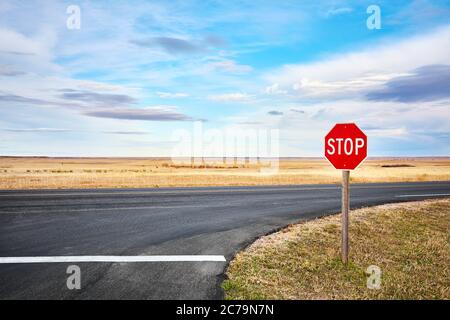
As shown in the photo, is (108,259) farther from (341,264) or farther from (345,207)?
(345,207)

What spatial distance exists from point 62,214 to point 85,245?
186 inches

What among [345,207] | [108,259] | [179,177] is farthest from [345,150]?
[179,177]

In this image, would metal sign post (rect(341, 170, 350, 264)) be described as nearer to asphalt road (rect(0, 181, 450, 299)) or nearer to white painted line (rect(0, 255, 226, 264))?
asphalt road (rect(0, 181, 450, 299))

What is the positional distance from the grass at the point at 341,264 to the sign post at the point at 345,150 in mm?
811

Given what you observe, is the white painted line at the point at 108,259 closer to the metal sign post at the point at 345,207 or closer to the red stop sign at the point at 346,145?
the metal sign post at the point at 345,207

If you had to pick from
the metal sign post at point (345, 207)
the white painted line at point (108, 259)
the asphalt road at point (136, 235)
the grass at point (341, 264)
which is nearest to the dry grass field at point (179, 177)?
the asphalt road at point (136, 235)

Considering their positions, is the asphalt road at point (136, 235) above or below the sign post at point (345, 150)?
below

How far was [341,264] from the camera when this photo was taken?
6.71 meters

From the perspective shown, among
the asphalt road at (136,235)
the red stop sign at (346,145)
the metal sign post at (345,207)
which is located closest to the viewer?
the asphalt road at (136,235)

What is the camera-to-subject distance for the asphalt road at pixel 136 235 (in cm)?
521

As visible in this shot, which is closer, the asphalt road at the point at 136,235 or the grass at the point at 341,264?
the asphalt road at the point at 136,235

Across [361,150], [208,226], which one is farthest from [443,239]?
[208,226]

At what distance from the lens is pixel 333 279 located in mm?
5918
